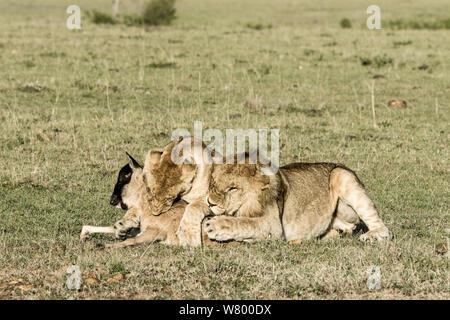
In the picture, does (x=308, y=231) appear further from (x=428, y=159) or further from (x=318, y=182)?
(x=428, y=159)

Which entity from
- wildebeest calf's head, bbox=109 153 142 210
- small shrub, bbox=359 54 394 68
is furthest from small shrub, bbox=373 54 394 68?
wildebeest calf's head, bbox=109 153 142 210

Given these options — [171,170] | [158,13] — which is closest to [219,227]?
[171,170]

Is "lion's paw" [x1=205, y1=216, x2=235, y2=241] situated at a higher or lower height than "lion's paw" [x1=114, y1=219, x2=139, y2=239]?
higher

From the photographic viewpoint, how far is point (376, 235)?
7.09 m

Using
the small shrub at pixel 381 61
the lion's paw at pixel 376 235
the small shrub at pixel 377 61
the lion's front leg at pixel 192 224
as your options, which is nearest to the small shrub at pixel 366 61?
the small shrub at pixel 377 61

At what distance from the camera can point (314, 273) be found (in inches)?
229

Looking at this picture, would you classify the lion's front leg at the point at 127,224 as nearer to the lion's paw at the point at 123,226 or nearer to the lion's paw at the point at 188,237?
the lion's paw at the point at 123,226

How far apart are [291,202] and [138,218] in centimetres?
135

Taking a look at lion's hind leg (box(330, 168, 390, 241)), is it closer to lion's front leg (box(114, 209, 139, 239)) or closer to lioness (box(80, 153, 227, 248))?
lioness (box(80, 153, 227, 248))

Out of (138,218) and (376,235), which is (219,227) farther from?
(376,235)

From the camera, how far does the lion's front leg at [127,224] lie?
23.4 ft

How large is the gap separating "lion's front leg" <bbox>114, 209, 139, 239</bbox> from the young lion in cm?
87

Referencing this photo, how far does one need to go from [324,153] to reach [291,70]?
8631 millimetres

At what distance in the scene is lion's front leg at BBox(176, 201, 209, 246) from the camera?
648cm
